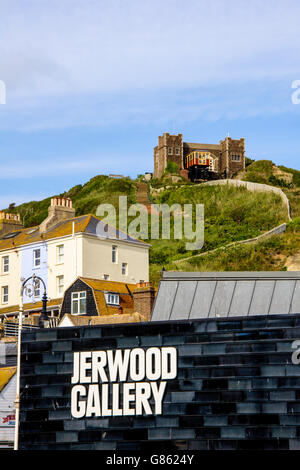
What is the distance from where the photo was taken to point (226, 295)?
128 ft

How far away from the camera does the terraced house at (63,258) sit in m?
67.6

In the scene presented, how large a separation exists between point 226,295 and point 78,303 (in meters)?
22.0

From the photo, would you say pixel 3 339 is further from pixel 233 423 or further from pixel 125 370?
pixel 233 423

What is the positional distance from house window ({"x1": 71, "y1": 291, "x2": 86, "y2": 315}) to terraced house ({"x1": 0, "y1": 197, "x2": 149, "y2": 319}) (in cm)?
544

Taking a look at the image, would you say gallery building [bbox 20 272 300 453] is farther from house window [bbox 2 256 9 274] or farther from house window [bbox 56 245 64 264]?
house window [bbox 2 256 9 274]

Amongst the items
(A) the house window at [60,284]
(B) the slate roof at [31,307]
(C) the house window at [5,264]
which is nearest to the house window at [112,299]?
(B) the slate roof at [31,307]

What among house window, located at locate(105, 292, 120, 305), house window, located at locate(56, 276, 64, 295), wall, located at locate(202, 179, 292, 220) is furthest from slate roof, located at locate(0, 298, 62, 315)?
wall, located at locate(202, 179, 292, 220)

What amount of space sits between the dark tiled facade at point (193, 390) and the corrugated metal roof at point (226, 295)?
3501mm

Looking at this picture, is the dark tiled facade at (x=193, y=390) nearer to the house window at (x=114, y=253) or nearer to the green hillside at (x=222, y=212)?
the house window at (x=114, y=253)

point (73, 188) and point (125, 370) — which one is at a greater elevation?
point (73, 188)

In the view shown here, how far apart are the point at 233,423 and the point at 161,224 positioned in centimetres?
8310
